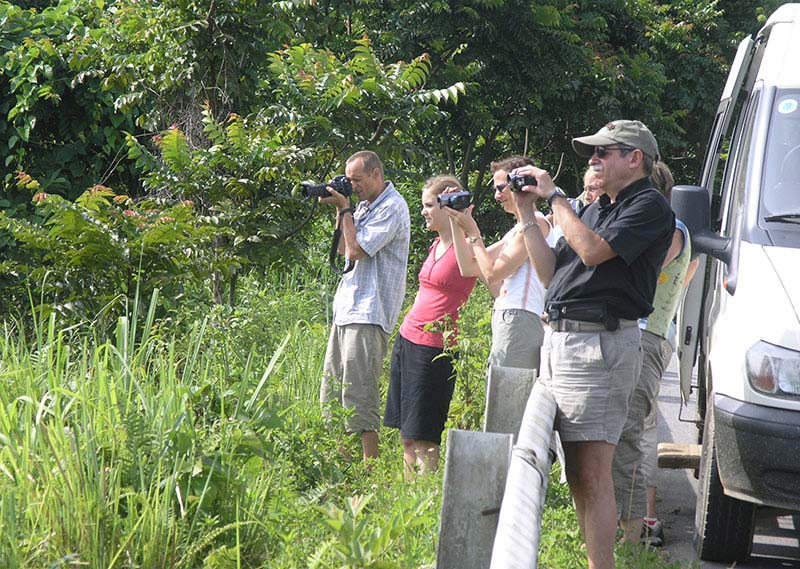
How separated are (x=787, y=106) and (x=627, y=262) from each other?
2.37 metres

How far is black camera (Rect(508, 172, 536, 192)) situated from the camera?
171 inches

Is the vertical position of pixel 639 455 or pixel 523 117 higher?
pixel 523 117

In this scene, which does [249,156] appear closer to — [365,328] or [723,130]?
[365,328]

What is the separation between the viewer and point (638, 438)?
4980 mm

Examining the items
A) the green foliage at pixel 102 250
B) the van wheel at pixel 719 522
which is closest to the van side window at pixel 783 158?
the van wheel at pixel 719 522

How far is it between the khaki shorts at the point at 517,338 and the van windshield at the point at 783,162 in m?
1.23

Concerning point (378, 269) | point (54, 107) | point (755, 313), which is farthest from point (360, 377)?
point (54, 107)

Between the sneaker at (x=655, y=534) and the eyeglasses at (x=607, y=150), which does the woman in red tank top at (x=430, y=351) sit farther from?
the eyeglasses at (x=607, y=150)

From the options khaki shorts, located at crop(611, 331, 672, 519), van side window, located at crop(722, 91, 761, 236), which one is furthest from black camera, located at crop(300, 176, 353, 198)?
van side window, located at crop(722, 91, 761, 236)

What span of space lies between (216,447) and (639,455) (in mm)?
1788

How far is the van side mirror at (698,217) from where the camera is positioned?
18.4 ft

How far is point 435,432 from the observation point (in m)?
6.07

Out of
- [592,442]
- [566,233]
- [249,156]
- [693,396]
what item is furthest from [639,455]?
[693,396]

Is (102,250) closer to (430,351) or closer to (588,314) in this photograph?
(430,351)
